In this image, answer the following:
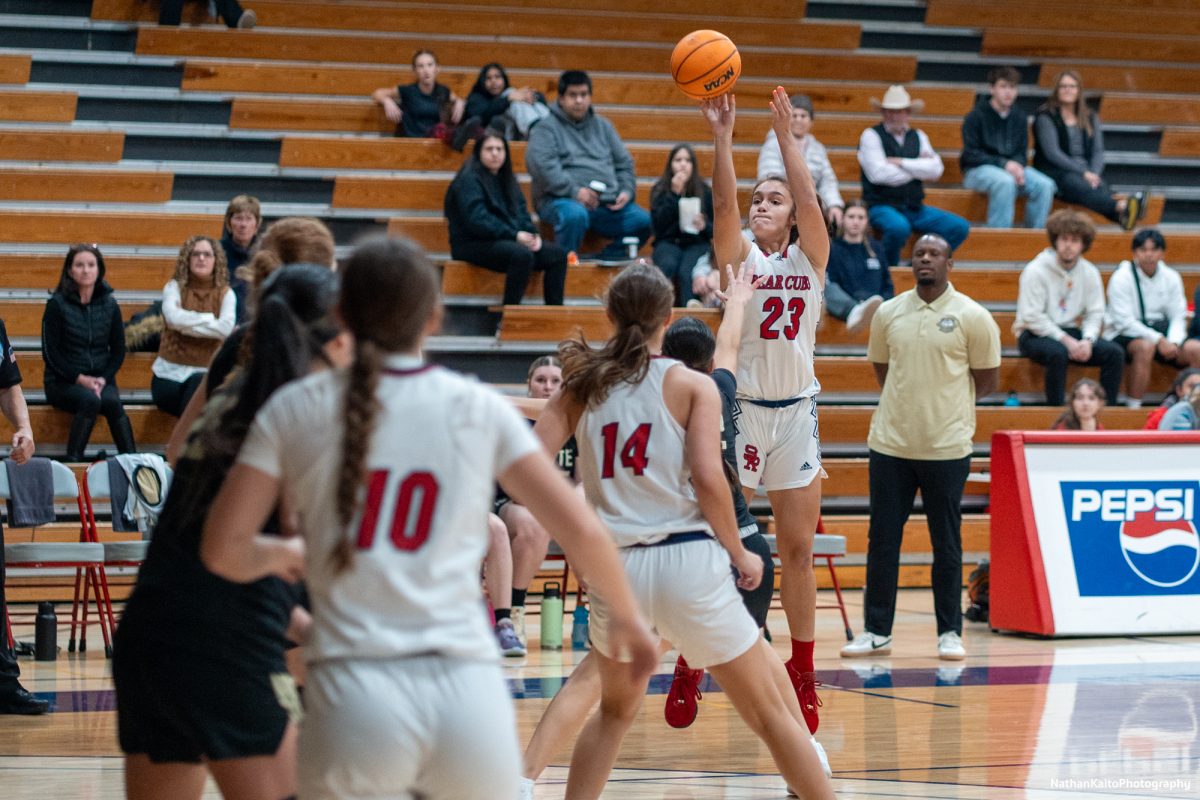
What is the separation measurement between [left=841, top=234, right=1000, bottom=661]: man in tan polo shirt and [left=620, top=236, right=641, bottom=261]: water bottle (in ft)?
12.2

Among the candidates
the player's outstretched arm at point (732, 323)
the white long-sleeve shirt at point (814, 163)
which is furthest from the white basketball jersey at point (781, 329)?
the white long-sleeve shirt at point (814, 163)

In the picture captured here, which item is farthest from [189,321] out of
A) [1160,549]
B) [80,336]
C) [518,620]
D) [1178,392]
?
[1178,392]

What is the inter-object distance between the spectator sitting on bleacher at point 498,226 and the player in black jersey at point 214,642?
26.5ft

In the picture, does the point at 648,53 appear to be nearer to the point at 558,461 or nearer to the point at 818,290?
the point at 558,461

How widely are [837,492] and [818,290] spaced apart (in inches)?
201

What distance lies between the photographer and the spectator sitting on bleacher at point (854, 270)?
37.8 ft

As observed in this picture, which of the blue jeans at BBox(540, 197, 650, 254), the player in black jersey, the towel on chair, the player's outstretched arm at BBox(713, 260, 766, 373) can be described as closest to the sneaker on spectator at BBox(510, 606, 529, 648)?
the towel on chair

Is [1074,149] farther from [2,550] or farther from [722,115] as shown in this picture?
[2,550]

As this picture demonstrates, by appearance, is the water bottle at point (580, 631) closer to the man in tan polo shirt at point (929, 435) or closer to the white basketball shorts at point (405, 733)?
the man in tan polo shirt at point (929, 435)

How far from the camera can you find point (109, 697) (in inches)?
275

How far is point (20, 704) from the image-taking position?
656cm

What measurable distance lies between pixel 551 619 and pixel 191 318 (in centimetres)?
314

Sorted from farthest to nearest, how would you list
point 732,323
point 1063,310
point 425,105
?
1. point 425,105
2. point 1063,310
3. point 732,323

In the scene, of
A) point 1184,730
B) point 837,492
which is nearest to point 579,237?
point 837,492
